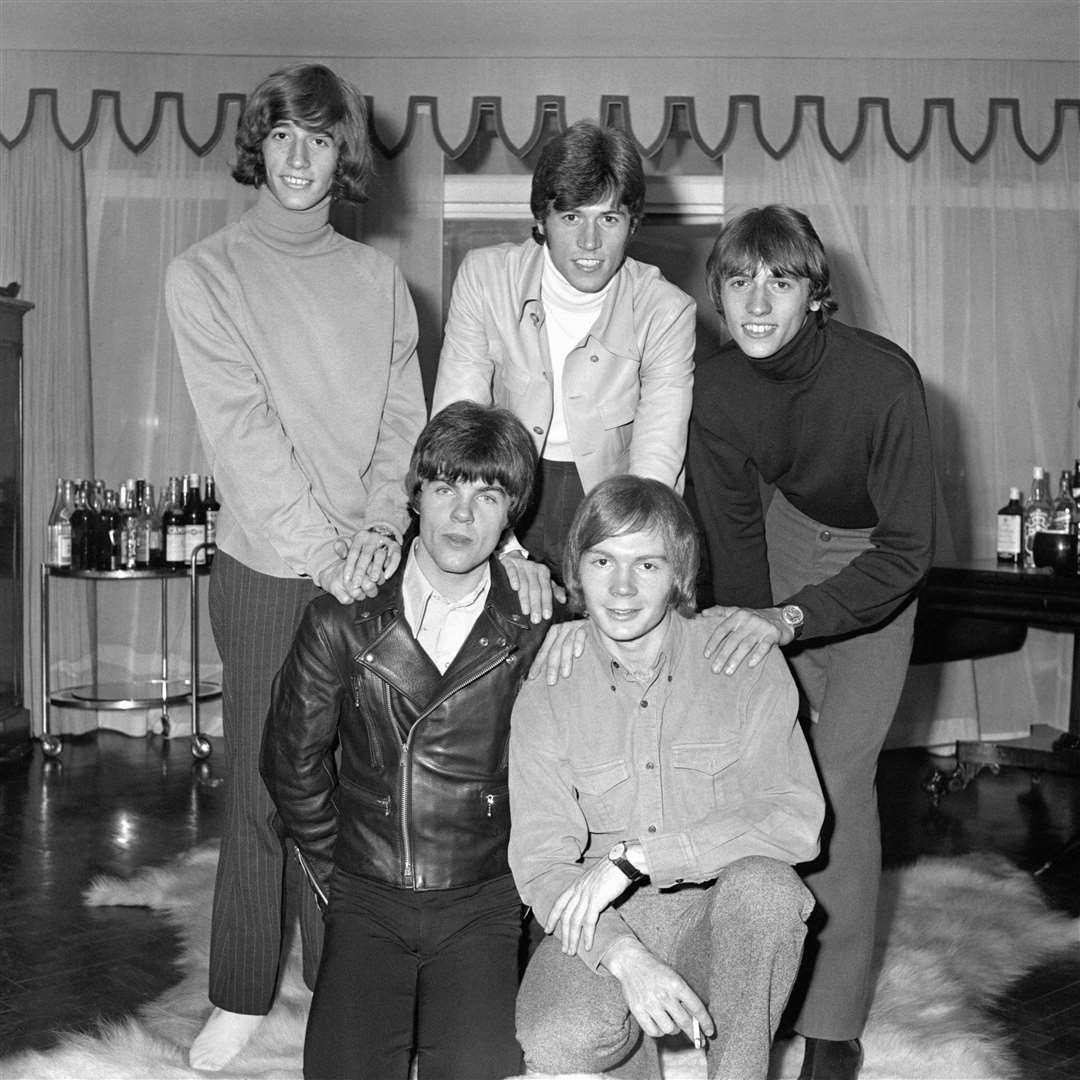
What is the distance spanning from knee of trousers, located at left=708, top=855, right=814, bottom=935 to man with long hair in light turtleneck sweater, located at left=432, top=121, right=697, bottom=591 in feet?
2.25

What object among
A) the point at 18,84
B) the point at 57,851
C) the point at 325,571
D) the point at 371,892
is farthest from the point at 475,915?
the point at 18,84

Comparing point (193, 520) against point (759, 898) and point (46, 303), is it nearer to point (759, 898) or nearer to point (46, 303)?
point (46, 303)

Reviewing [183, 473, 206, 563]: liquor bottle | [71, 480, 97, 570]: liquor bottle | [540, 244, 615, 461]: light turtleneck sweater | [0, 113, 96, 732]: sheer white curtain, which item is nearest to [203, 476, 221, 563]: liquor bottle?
[183, 473, 206, 563]: liquor bottle

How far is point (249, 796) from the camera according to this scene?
7.13 feet

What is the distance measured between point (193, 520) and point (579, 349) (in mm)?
2966

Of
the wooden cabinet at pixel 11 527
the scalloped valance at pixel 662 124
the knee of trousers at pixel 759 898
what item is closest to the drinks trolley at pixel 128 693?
the wooden cabinet at pixel 11 527

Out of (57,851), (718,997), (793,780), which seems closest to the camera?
(718,997)

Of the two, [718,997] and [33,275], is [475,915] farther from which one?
[33,275]

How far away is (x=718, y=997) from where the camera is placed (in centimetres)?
166

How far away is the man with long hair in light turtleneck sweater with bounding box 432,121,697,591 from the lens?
218cm

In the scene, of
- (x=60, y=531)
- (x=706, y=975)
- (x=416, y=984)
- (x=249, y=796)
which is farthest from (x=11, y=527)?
(x=706, y=975)

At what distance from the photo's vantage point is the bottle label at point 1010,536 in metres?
4.06

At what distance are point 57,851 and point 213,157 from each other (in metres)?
2.77

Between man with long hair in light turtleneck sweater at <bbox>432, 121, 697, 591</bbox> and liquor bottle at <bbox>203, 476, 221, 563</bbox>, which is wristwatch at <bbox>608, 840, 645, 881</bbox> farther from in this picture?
liquor bottle at <bbox>203, 476, 221, 563</bbox>
